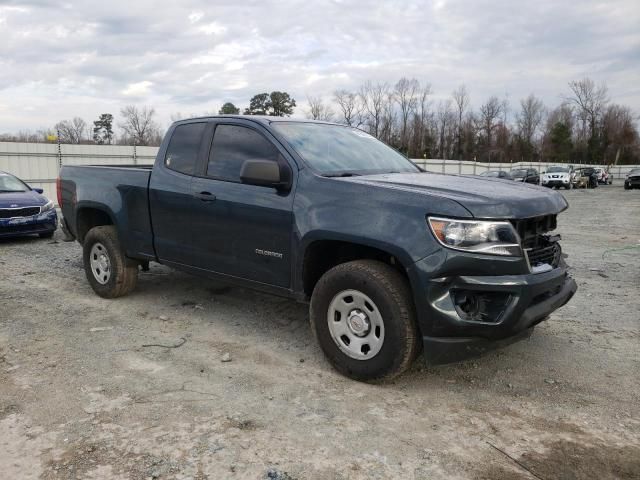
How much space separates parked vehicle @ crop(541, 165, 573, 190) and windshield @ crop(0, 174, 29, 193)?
107 ft

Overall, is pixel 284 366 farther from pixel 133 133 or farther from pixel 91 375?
pixel 133 133

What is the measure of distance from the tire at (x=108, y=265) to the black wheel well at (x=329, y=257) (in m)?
2.54

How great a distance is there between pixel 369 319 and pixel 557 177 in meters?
36.1

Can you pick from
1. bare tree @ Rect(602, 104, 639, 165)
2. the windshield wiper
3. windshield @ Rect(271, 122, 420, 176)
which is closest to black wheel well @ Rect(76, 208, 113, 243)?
windshield @ Rect(271, 122, 420, 176)

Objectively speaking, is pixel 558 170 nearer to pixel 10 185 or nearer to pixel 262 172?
pixel 10 185

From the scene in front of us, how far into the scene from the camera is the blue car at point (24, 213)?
31.6 ft

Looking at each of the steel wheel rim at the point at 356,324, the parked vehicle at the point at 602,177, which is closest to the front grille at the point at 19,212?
the steel wheel rim at the point at 356,324

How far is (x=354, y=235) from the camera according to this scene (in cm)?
358

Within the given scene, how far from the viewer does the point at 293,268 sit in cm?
402

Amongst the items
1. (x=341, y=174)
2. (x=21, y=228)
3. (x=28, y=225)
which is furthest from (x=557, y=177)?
(x=341, y=174)

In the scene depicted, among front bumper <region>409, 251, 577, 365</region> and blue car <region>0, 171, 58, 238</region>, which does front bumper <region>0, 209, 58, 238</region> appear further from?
front bumper <region>409, 251, 577, 365</region>

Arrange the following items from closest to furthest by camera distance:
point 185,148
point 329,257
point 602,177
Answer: point 329,257 → point 185,148 → point 602,177

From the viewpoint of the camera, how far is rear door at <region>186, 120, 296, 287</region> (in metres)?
4.08

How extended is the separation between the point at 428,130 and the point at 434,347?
3128 inches
